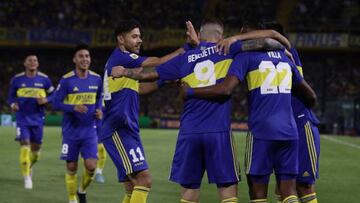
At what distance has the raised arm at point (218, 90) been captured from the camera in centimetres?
621

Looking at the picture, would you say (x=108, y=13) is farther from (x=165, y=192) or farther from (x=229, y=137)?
(x=229, y=137)

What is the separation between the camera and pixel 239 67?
6289mm

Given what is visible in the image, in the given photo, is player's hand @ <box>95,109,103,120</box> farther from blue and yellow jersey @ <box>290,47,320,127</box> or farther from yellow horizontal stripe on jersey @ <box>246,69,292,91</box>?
yellow horizontal stripe on jersey @ <box>246,69,292,91</box>

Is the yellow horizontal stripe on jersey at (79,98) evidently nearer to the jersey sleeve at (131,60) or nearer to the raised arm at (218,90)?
the jersey sleeve at (131,60)

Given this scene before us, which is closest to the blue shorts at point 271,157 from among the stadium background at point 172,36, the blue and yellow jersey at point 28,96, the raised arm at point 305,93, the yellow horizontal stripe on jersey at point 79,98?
the raised arm at point 305,93

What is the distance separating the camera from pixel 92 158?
10359 mm

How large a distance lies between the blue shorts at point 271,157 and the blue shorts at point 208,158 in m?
0.20

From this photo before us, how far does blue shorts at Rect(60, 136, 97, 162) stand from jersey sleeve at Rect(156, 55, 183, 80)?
13.3 ft

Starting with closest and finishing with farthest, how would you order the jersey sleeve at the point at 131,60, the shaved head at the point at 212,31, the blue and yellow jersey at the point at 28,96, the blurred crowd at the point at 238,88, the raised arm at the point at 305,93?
the shaved head at the point at 212,31
the raised arm at the point at 305,93
the jersey sleeve at the point at 131,60
the blue and yellow jersey at the point at 28,96
the blurred crowd at the point at 238,88

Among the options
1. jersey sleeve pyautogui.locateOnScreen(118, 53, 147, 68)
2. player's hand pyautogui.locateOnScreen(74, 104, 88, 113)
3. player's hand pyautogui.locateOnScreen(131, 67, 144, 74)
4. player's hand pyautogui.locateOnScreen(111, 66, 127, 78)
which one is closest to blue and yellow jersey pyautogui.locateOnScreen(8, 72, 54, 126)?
player's hand pyautogui.locateOnScreen(74, 104, 88, 113)

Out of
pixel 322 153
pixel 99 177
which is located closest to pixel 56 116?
pixel 322 153

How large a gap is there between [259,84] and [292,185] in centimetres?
105

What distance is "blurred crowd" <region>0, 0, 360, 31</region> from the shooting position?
42.3 metres

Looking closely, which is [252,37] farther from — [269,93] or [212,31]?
[269,93]
